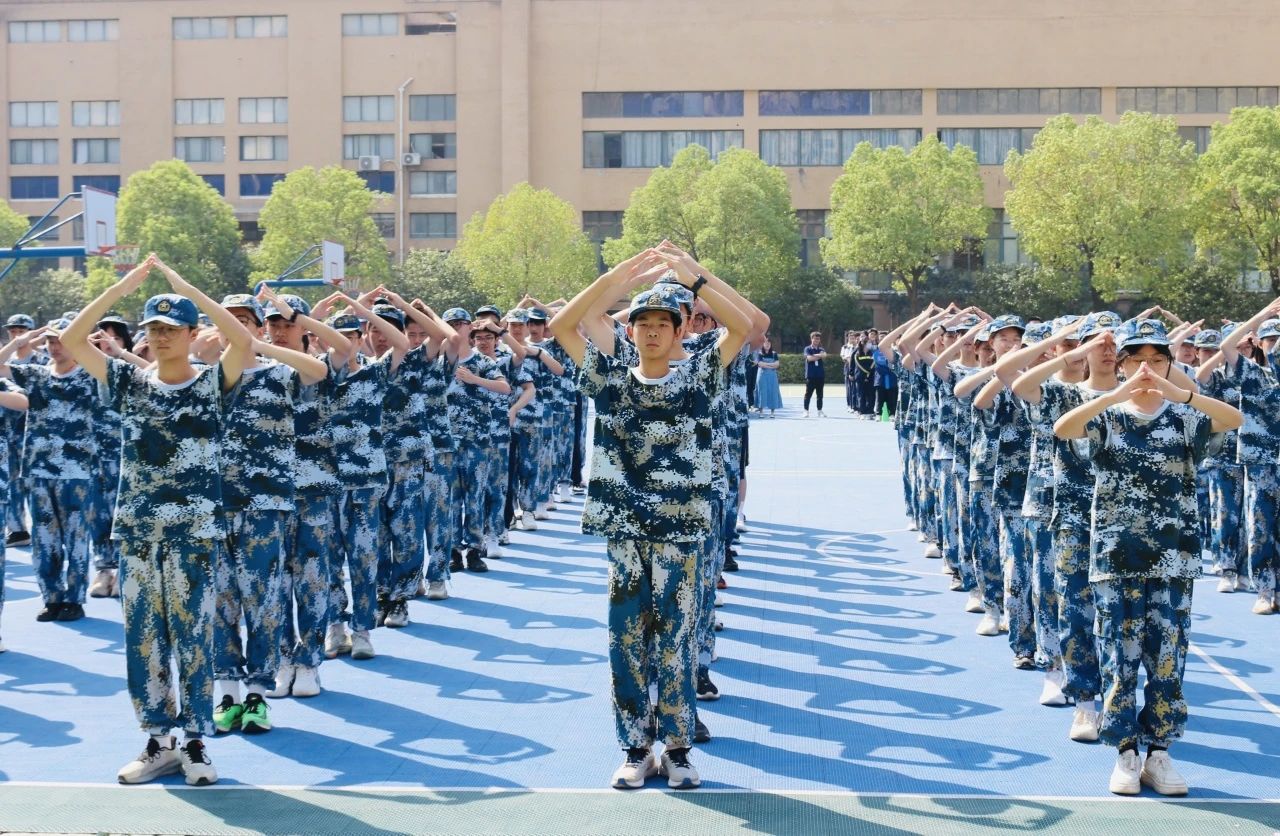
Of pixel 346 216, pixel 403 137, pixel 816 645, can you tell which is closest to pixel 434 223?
pixel 403 137

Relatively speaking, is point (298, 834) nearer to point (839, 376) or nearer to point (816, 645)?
point (816, 645)

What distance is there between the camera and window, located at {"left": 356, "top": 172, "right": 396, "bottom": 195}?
73.1 m

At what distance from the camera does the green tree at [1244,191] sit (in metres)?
51.8

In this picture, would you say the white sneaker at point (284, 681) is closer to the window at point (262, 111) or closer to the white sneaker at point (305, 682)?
the white sneaker at point (305, 682)

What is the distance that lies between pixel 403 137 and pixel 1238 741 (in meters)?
67.2

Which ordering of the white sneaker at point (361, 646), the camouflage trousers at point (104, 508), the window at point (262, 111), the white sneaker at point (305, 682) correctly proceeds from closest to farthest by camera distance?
the white sneaker at point (305, 682), the white sneaker at point (361, 646), the camouflage trousers at point (104, 508), the window at point (262, 111)

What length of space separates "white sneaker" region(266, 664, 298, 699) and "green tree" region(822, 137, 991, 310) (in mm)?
49946

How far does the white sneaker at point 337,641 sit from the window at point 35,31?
72.8 metres

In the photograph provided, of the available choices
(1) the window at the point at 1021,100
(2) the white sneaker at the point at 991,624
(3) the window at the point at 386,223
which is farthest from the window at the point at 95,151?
(2) the white sneaker at the point at 991,624

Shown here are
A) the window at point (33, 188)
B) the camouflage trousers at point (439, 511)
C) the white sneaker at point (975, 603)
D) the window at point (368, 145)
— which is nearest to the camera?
the white sneaker at point (975, 603)

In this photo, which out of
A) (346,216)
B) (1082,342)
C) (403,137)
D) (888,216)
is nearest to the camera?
(1082,342)

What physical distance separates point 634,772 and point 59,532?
5814 mm

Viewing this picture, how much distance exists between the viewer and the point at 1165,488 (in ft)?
21.2

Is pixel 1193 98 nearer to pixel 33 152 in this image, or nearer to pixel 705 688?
pixel 33 152
